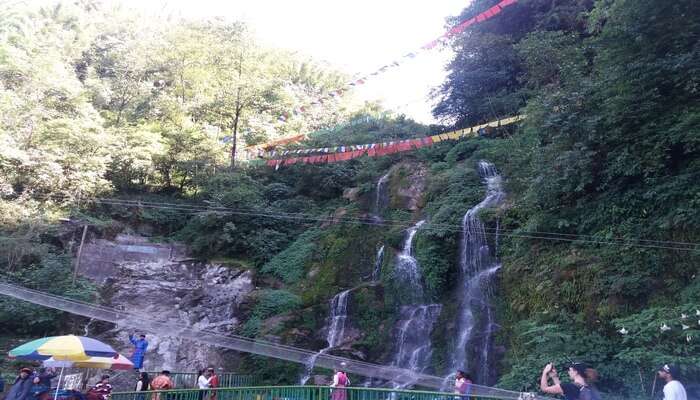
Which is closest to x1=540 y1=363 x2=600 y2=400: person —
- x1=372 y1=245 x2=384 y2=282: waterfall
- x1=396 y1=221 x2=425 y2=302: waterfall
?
x1=396 y1=221 x2=425 y2=302: waterfall

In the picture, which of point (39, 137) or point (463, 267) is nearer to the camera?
point (463, 267)

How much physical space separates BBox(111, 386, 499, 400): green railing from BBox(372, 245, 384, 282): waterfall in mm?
8690

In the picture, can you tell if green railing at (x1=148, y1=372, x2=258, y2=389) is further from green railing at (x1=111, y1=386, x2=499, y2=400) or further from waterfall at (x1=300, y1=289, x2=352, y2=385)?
green railing at (x1=111, y1=386, x2=499, y2=400)

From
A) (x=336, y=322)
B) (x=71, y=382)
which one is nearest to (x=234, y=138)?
(x=336, y=322)

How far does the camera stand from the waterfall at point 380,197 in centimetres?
1916

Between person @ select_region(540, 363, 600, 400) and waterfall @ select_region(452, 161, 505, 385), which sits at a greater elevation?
waterfall @ select_region(452, 161, 505, 385)

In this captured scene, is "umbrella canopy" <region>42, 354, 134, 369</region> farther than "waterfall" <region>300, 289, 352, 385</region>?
No

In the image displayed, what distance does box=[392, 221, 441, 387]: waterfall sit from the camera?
1312 cm

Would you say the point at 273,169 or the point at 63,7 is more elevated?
the point at 63,7

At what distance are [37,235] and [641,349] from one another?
17828 millimetres

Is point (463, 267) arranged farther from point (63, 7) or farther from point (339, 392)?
point (63, 7)

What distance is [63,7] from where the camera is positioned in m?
39.3

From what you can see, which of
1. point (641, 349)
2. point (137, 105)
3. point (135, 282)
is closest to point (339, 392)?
point (641, 349)

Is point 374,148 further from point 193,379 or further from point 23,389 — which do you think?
point 23,389
